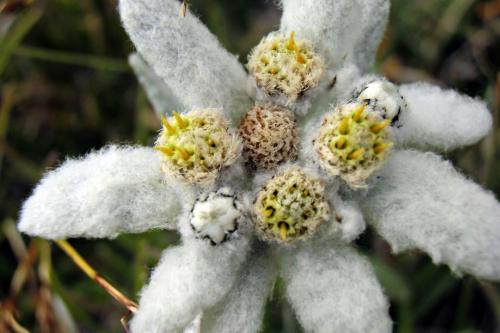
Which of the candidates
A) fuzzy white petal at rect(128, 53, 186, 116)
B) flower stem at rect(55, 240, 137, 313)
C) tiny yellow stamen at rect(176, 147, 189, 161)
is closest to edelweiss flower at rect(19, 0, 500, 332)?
tiny yellow stamen at rect(176, 147, 189, 161)

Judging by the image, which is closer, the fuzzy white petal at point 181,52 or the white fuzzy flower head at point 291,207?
the white fuzzy flower head at point 291,207

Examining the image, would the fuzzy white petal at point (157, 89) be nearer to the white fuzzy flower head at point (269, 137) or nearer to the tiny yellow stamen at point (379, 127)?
the white fuzzy flower head at point (269, 137)

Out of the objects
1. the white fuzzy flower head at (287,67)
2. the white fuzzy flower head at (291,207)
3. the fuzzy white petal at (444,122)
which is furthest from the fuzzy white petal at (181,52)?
the fuzzy white petal at (444,122)

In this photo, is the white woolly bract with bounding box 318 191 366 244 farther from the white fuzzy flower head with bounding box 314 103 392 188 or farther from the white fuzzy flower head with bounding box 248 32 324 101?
the white fuzzy flower head with bounding box 248 32 324 101

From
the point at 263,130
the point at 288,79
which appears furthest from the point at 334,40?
the point at 263,130

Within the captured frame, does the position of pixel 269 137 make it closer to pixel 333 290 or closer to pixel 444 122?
pixel 333 290

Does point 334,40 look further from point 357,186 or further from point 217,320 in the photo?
point 217,320
